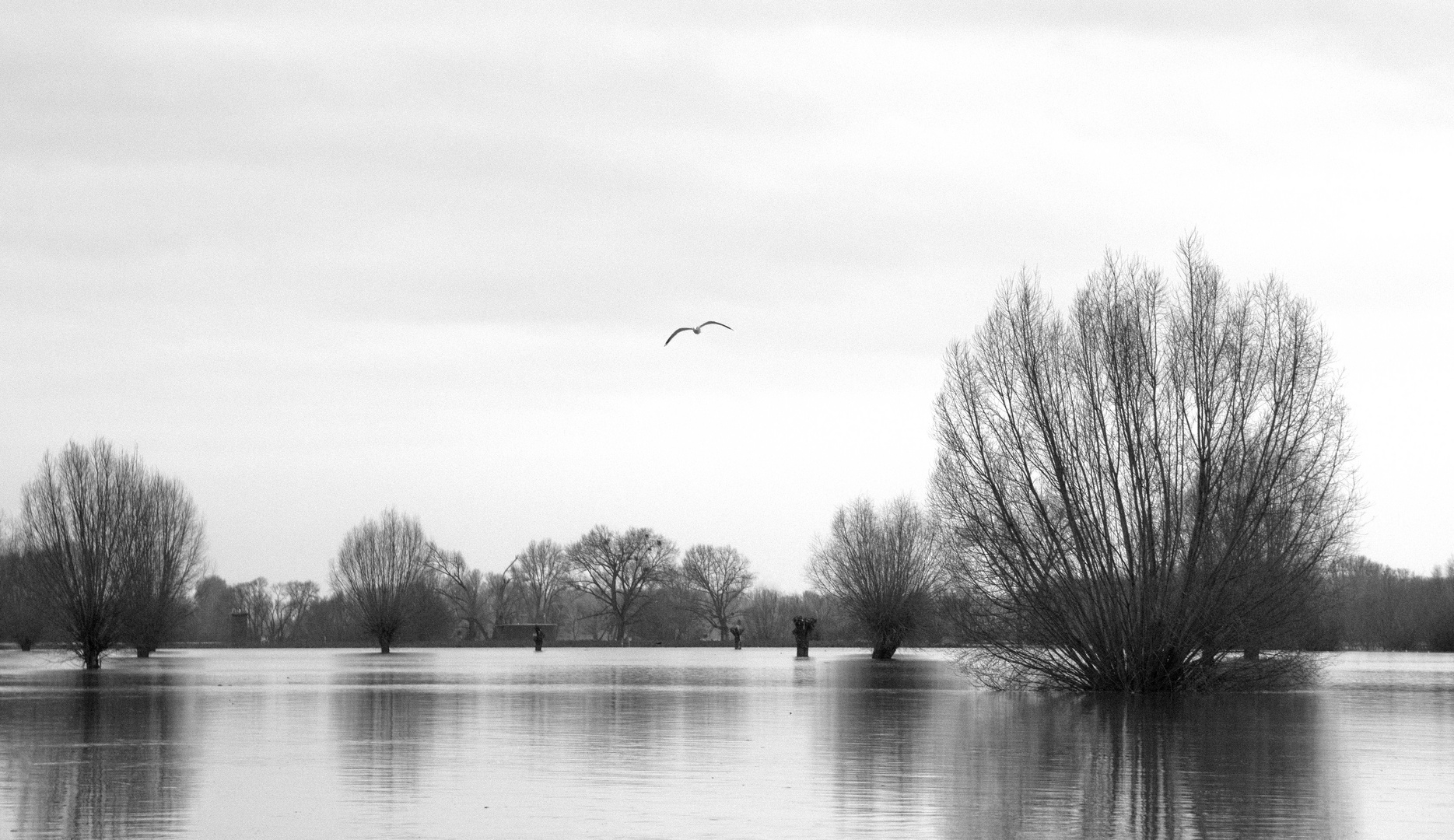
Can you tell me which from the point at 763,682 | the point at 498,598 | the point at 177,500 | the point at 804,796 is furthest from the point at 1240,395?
the point at 498,598

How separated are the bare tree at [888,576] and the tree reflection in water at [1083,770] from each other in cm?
3925

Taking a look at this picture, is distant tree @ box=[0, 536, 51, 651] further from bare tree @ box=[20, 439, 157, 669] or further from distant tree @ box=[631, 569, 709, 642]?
distant tree @ box=[631, 569, 709, 642]

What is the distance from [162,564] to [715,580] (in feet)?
255

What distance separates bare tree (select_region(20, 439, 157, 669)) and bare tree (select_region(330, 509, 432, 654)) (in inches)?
1139

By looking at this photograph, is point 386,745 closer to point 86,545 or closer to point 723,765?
point 723,765

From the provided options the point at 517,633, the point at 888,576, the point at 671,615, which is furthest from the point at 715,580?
the point at 888,576

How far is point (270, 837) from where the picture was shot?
402 inches

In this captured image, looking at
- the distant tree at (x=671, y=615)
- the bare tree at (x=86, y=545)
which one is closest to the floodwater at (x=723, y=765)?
the bare tree at (x=86, y=545)

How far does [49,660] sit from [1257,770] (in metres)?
63.8

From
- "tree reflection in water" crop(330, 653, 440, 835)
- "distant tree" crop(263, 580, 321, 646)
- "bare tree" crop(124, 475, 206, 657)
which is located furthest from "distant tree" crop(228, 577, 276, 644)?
"tree reflection in water" crop(330, 653, 440, 835)

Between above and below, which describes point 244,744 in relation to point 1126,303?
below

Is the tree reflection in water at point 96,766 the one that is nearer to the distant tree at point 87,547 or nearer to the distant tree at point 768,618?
the distant tree at point 87,547

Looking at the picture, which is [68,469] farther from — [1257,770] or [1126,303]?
[1257,770]

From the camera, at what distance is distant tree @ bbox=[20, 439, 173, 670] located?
5681 centimetres
